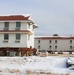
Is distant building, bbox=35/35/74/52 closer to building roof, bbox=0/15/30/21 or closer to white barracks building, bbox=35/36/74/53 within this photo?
white barracks building, bbox=35/36/74/53

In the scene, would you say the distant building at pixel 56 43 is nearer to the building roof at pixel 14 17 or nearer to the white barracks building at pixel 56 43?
the white barracks building at pixel 56 43

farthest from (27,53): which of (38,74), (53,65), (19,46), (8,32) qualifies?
(38,74)

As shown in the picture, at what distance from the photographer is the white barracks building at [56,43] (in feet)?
251

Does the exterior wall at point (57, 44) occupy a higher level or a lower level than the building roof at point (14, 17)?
lower

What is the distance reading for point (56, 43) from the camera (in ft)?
255

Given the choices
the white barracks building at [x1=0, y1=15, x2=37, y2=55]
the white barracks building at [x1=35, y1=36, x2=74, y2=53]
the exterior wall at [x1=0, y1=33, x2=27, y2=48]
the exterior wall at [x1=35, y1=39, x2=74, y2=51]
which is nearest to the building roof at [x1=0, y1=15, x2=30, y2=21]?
the white barracks building at [x1=0, y1=15, x2=37, y2=55]

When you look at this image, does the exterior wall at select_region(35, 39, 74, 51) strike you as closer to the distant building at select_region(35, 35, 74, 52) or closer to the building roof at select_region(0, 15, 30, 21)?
the distant building at select_region(35, 35, 74, 52)

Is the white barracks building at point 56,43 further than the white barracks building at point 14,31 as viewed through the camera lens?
Yes

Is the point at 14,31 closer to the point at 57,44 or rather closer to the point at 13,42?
the point at 13,42

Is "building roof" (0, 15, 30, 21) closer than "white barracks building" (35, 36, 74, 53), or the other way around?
"building roof" (0, 15, 30, 21)

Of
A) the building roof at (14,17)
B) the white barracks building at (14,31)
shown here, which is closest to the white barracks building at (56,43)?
the white barracks building at (14,31)

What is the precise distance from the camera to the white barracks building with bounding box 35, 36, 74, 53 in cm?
7638

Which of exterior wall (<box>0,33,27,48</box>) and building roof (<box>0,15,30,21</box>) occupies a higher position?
building roof (<box>0,15,30,21</box>)

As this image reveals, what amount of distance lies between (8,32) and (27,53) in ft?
12.7
